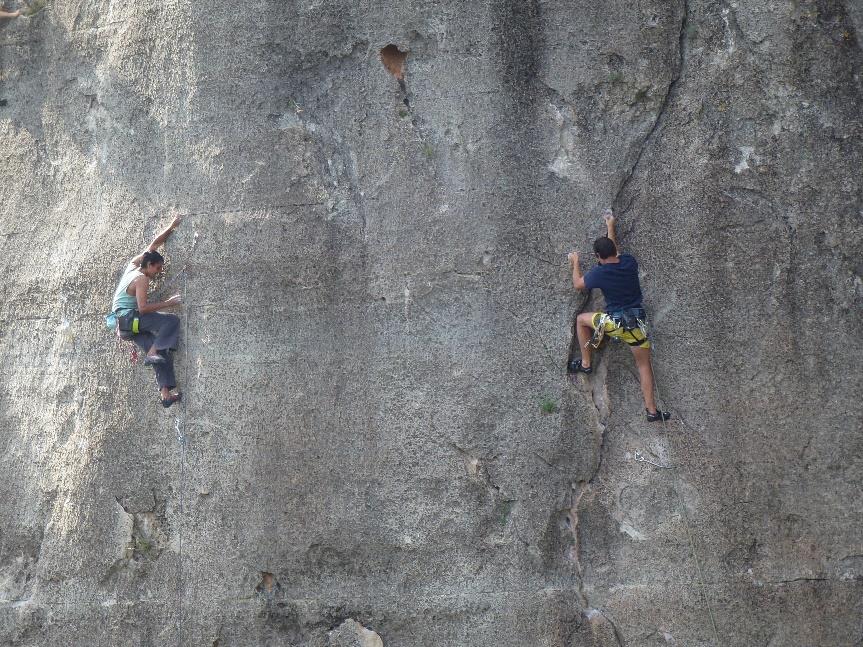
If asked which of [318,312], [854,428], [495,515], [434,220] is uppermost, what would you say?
[434,220]

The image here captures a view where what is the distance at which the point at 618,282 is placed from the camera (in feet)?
15.0

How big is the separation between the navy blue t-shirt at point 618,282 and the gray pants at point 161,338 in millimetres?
2508

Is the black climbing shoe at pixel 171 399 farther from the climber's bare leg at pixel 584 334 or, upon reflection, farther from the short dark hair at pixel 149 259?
the climber's bare leg at pixel 584 334

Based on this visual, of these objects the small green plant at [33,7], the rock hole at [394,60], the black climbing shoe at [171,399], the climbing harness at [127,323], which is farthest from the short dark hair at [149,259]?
the small green plant at [33,7]

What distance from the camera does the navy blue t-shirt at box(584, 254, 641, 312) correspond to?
4586 millimetres

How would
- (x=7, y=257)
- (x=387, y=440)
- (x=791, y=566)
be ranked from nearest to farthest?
(x=791, y=566)
(x=387, y=440)
(x=7, y=257)

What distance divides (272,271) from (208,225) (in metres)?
0.51

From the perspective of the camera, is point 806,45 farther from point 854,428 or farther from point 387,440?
→ point 387,440

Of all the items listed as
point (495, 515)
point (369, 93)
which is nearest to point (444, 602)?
point (495, 515)

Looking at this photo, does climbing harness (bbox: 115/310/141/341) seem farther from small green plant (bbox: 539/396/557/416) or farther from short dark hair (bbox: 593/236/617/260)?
short dark hair (bbox: 593/236/617/260)

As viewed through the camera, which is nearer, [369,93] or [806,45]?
[806,45]

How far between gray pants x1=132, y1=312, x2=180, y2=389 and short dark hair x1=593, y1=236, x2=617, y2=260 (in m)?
2.58

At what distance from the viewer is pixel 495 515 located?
480cm

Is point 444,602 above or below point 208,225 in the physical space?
below
